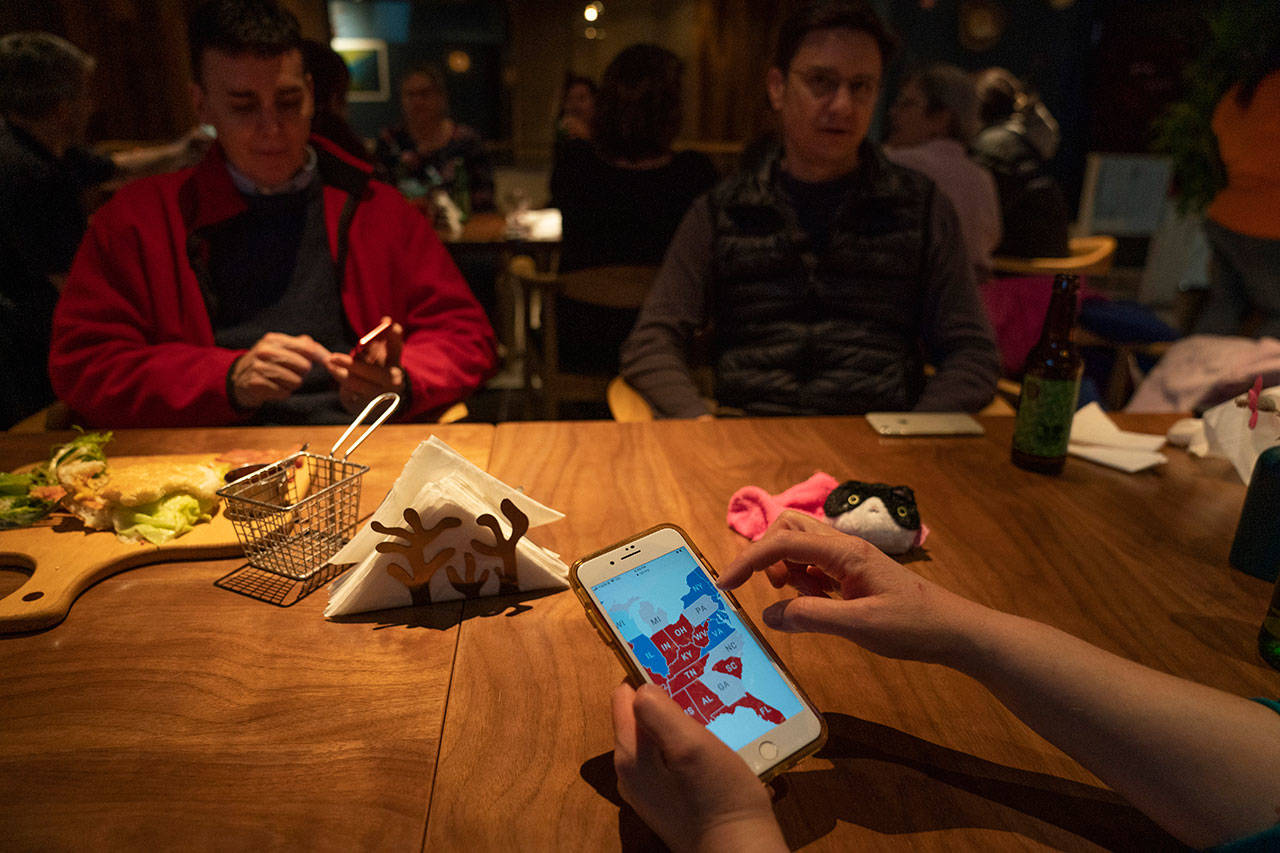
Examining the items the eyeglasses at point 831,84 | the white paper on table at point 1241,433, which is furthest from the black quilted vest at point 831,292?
the white paper on table at point 1241,433

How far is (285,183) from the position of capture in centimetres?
184

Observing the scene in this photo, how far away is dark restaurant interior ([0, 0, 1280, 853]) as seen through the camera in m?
0.65

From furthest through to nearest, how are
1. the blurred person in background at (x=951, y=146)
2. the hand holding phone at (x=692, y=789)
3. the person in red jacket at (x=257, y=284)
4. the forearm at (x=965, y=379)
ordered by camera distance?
the blurred person in background at (x=951, y=146)
the forearm at (x=965, y=379)
the person in red jacket at (x=257, y=284)
the hand holding phone at (x=692, y=789)

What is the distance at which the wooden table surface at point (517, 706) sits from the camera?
0.63 m

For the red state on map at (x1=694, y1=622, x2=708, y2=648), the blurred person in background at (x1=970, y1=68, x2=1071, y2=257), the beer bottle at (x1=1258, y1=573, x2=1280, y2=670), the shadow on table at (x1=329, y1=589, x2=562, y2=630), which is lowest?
the shadow on table at (x1=329, y1=589, x2=562, y2=630)

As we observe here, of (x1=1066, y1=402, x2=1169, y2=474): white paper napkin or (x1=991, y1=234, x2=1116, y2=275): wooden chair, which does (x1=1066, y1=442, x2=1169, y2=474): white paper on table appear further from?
(x1=991, y1=234, x2=1116, y2=275): wooden chair

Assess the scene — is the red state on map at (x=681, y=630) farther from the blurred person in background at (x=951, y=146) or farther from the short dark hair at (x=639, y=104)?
the short dark hair at (x=639, y=104)

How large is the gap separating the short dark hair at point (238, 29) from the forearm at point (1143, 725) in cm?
174

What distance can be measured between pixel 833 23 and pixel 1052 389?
1.09 metres

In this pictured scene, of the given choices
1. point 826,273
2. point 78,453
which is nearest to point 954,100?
point 826,273

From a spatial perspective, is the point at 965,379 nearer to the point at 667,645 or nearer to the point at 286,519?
the point at 667,645

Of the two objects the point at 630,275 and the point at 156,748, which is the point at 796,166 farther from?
the point at 156,748

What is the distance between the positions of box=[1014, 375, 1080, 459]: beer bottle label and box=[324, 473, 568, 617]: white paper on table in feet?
2.69

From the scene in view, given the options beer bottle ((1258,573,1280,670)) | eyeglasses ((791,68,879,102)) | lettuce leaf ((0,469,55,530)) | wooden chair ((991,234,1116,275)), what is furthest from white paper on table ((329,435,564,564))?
wooden chair ((991,234,1116,275))
